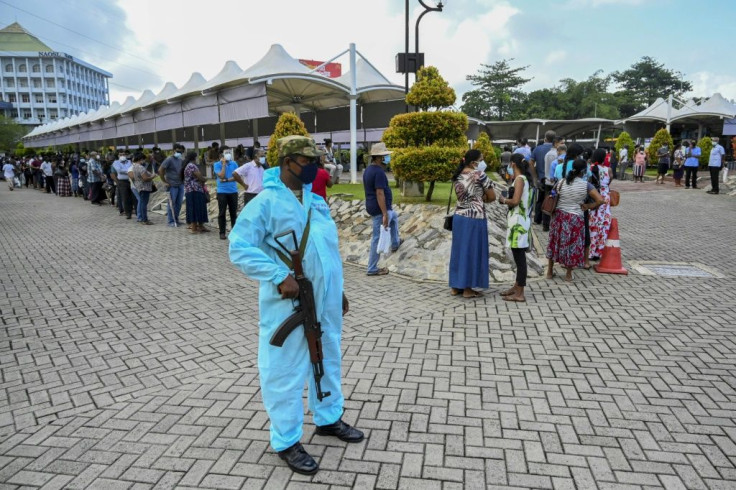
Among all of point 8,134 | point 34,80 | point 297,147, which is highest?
point 34,80

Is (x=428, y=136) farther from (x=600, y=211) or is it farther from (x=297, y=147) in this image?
(x=297, y=147)

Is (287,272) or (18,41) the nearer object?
(287,272)

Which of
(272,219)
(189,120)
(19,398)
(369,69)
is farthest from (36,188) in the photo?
(272,219)

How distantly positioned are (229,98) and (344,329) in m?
12.2

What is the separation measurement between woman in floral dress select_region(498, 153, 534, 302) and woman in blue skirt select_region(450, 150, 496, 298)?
0.93ft

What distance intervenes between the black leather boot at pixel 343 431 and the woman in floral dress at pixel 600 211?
19.3 ft

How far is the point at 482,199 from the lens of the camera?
6043mm

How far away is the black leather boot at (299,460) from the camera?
2.79 meters

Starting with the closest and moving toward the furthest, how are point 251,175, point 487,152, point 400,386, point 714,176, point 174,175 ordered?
point 400,386, point 251,175, point 174,175, point 714,176, point 487,152

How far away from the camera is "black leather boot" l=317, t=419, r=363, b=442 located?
313 cm

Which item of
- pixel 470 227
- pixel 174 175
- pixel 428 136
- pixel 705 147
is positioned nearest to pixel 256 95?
pixel 174 175

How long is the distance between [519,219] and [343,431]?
150 inches

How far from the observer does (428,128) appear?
989cm

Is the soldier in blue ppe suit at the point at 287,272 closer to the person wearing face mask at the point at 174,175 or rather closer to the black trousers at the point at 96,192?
the person wearing face mask at the point at 174,175
